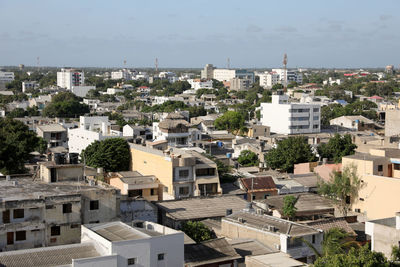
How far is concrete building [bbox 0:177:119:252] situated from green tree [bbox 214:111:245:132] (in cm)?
3810

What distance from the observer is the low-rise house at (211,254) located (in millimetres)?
15820

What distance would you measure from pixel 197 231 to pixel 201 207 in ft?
11.7

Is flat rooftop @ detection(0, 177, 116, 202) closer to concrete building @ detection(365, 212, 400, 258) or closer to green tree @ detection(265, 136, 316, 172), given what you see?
concrete building @ detection(365, 212, 400, 258)

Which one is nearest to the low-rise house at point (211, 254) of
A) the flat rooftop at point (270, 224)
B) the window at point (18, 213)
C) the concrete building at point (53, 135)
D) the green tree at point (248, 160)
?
the flat rooftop at point (270, 224)

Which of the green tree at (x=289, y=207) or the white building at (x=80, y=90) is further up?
the white building at (x=80, y=90)

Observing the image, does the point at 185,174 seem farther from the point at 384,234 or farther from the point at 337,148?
the point at 337,148

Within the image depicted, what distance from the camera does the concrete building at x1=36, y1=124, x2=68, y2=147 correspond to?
4800 cm

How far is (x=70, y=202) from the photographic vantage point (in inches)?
643

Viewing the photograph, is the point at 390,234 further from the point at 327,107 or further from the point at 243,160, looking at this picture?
the point at 327,107

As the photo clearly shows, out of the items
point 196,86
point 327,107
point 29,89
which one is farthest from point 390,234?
point 196,86

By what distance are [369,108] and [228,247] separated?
205 ft

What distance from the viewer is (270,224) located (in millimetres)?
18391

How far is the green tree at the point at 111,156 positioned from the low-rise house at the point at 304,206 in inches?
368

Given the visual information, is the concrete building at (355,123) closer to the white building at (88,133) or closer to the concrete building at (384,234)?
the white building at (88,133)
